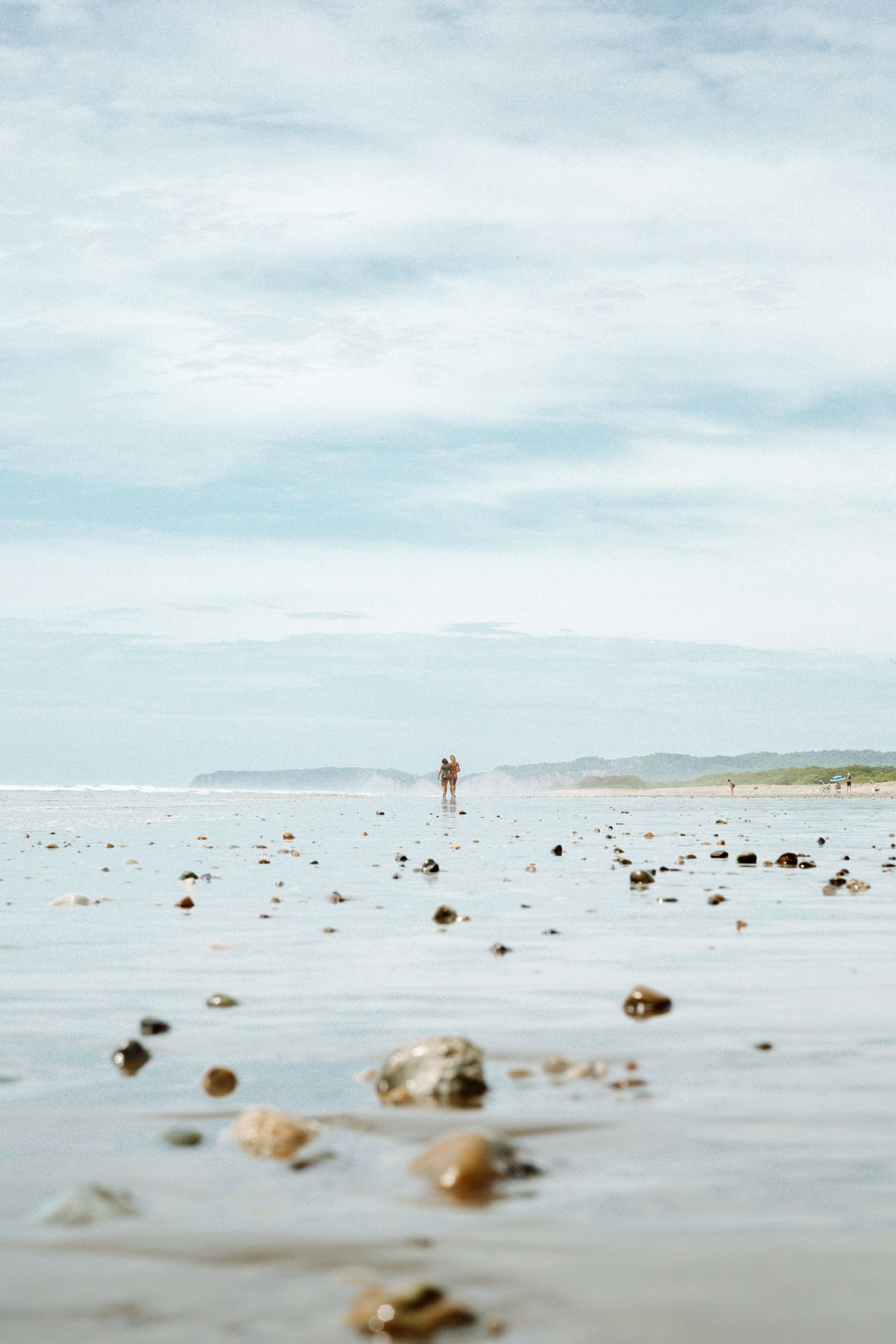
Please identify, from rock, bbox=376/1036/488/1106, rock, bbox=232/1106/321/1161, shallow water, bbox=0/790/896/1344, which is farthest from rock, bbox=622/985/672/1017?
rock, bbox=232/1106/321/1161

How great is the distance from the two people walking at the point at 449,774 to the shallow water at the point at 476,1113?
42.7 m

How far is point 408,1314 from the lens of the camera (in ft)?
7.99

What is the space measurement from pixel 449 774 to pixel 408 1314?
5220 cm

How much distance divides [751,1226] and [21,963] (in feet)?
17.7

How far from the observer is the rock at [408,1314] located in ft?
7.92

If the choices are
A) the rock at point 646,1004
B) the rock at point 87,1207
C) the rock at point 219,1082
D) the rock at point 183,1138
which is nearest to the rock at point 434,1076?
the rock at point 219,1082

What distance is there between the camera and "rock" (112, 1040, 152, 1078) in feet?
15.6

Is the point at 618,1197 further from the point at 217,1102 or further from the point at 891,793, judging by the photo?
the point at 891,793

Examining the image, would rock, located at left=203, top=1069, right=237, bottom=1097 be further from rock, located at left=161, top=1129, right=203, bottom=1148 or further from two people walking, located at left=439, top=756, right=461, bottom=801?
two people walking, located at left=439, top=756, right=461, bottom=801

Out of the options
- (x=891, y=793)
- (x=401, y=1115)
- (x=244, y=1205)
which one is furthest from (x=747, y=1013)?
(x=891, y=793)

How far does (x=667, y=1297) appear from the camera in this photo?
2572 mm

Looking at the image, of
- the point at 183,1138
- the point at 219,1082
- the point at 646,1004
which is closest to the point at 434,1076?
the point at 219,1082

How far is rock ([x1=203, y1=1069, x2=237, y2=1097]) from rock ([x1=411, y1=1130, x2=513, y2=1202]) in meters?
1.15

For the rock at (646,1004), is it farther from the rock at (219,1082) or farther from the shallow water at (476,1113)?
the rock at (219,1082)
